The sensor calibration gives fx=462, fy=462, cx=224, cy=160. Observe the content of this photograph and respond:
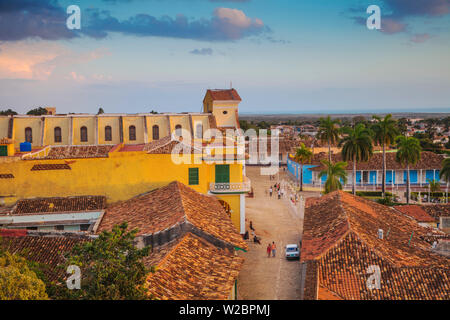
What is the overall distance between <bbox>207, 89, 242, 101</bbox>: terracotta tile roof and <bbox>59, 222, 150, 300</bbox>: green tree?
4166 centimetres

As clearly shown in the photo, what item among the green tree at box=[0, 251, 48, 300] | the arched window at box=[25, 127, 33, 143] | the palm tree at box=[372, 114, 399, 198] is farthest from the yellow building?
the palm tree at box=[372, 114, 399, 198]

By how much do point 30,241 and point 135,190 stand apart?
25.3 ft

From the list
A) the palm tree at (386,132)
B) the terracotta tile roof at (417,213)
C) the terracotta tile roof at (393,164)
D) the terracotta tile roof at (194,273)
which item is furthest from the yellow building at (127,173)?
the terracotta tile roof at (393,164)

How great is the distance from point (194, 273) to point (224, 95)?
1582 inches

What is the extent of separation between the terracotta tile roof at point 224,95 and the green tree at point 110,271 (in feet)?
137

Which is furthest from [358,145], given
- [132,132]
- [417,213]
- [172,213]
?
[172,213]

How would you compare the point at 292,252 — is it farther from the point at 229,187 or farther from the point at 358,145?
the point at 358,145

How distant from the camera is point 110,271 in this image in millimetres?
10609

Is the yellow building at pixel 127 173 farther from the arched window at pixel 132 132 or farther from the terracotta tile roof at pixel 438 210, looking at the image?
the arched window at pixel 132 132

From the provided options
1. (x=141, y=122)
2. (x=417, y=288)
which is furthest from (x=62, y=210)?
(x=141, y=122)

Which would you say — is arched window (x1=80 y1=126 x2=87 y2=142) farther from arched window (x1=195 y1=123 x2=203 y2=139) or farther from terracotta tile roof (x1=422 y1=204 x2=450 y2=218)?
terracotta tile roof (x1=422 y1=204 x2=450 y2=218)

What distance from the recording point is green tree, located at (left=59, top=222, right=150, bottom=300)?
10.5 metres

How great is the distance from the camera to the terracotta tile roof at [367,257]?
49.4 ft

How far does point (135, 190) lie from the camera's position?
25.3 metres
